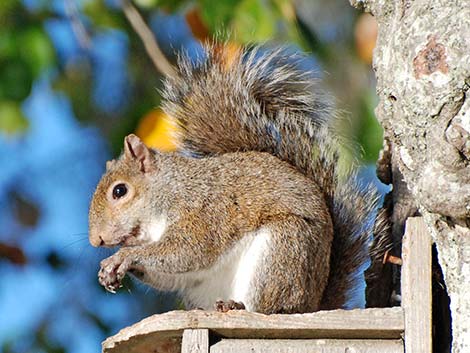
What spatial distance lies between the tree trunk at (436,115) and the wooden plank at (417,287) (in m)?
0.04

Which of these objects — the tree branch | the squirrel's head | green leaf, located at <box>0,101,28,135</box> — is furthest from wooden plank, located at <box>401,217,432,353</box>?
green leaf, located at <box>0,101,28,135</box>

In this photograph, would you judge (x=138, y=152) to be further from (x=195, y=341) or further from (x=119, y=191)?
(x=195, y=341)

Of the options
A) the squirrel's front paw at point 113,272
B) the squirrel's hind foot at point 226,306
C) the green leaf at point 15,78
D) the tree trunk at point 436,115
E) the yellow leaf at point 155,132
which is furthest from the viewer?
the green leaf at point 15,78

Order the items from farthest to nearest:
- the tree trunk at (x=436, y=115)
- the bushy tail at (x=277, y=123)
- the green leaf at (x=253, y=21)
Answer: the green leaf at (x=253, y=21) < the bushy tail at (x=277, y=123) < the tree trunk at (x=436, y=115)

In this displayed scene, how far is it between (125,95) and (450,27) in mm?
3140

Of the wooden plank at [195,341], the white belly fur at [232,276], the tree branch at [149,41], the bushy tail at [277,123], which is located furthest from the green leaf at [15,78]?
the wooden plank at [195,341]

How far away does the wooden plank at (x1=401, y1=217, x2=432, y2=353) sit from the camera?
2023mm

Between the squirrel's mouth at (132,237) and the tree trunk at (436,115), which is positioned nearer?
the tree trunk at (436,115)

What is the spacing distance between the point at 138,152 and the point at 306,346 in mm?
786

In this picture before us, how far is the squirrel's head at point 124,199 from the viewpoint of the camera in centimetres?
259

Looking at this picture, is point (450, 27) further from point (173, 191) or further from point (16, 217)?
point (16, 217)

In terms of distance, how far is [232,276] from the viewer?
95.1 inches

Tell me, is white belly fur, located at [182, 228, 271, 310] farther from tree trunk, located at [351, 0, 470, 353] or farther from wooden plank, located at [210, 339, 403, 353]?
tree trunk, located at [351, 0, 470, 353]

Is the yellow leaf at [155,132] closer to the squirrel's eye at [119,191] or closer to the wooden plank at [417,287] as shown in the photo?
the squirrel's eye at [119,191]
